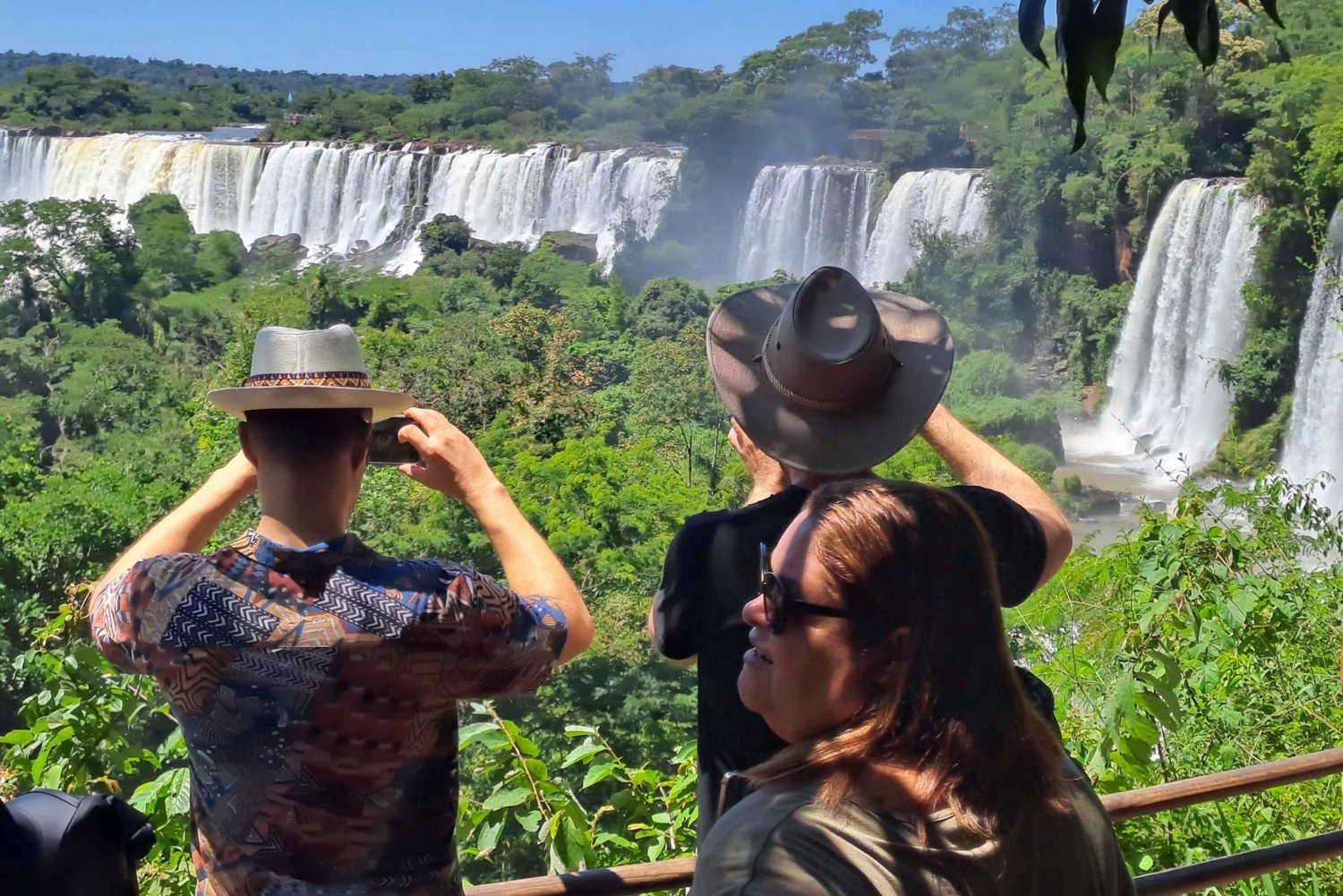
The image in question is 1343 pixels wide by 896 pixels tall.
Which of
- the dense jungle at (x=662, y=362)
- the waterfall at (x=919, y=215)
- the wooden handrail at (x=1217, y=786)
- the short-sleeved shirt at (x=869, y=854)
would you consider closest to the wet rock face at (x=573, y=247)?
the dense jungle at (x=662, y=362)

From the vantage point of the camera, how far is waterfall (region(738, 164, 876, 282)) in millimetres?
32094

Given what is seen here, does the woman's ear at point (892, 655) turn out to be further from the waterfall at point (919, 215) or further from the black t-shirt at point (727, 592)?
the waterfall at point (919, 215)

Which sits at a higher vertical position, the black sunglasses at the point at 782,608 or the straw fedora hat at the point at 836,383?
the straw fedora hat at the point at 836,383

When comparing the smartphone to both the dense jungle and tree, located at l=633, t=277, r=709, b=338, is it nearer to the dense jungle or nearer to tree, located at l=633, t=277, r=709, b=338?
the dense jungle

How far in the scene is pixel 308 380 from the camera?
121cm

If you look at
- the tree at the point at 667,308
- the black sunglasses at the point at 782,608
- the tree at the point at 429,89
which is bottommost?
the tree at the point at 667,308

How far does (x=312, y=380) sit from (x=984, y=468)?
2.42 ft

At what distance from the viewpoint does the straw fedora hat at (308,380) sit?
1169 millimetres

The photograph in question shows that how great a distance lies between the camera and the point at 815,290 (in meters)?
1.46

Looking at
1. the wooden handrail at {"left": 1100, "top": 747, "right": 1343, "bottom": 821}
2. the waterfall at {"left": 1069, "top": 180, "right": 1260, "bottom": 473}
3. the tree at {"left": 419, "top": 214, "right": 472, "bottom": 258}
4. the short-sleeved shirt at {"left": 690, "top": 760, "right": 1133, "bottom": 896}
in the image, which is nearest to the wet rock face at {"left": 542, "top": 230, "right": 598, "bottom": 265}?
the tree at {"left": 419, "top": 214, "right": 472, "bottom": 258}

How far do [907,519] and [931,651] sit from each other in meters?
0.09

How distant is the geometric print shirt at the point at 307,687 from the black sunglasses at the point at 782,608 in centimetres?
31

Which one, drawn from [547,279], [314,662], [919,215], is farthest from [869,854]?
[547,279]

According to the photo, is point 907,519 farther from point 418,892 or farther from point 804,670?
point 418,892
